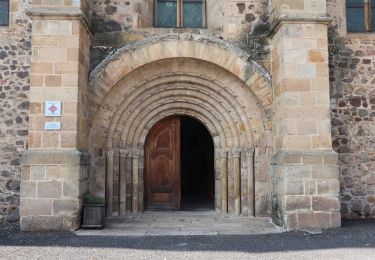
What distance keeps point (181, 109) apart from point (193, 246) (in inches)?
127

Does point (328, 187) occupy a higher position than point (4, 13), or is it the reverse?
point (4, 13)

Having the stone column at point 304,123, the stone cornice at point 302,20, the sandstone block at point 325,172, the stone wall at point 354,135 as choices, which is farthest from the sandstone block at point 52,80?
the stone wall at point 354,135

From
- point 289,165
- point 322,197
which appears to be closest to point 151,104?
point 289,165

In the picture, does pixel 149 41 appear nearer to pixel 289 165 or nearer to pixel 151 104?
pixel 151 104

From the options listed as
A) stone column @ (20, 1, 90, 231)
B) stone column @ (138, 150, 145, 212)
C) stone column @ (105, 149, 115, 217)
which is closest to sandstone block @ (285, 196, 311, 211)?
stone column @ (138, 150, 145, 212)

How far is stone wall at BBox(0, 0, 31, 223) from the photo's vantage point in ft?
24.6

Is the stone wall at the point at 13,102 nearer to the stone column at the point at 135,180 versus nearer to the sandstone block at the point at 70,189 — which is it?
the sandstone block at the point at 70,189

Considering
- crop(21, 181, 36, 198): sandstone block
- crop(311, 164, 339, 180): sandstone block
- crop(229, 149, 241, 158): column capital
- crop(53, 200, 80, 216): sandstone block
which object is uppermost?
crop(229, 149, 241, 158): column capital

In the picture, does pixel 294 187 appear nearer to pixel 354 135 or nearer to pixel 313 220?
pixel 313 220

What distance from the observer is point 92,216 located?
6.42m

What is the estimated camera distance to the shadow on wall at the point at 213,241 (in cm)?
535

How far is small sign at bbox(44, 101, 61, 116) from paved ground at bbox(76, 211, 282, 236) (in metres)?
1.92

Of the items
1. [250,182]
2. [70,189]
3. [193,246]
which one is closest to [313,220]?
[250,182]

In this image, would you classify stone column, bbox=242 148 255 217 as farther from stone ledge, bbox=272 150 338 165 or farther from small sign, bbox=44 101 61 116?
small sign, bbox=44 101 61 116
